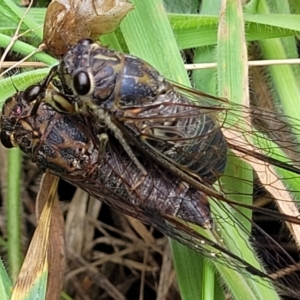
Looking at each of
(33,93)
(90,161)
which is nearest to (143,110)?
(90,161)

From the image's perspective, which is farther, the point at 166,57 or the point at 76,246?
the point at 76,246

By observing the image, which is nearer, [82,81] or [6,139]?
[82,81]

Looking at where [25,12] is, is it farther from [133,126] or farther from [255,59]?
[255,59]

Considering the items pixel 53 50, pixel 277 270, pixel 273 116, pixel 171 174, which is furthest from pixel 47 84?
pixel 277 270

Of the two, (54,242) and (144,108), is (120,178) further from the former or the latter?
(54,242)

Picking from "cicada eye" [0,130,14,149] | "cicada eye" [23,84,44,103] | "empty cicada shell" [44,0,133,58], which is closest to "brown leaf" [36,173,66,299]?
"cicada eye" [0,130,14,149]

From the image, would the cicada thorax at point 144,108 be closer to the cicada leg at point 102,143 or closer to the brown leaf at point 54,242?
the cicada leg at point 102,143
